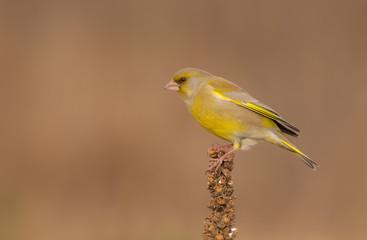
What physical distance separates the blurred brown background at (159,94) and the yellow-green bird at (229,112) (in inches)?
94.0

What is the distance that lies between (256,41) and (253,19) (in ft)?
0.91

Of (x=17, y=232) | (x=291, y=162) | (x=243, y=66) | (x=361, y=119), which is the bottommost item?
(x=17, y=232)

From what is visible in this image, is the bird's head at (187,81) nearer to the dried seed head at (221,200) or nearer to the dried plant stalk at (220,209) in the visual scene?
the dried plant stalk at (220,209)

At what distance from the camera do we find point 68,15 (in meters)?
6.28

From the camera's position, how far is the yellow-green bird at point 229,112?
352cm

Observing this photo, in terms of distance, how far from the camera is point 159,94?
20.7 feet

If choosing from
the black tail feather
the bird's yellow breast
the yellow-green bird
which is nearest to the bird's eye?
the yellow-green bird

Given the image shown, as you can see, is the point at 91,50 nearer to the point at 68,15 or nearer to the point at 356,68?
the point at 68,15

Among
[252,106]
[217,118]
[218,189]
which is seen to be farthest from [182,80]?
[218,189]

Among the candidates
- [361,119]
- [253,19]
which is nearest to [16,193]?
[253,19]

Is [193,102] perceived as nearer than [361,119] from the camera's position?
Yes

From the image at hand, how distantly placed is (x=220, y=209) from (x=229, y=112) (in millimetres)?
1060

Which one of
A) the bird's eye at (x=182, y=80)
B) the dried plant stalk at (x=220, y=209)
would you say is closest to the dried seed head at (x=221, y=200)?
the dried plant stalk at (x=220, y=209)

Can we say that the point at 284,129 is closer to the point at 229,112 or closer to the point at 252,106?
the point at 252,106
